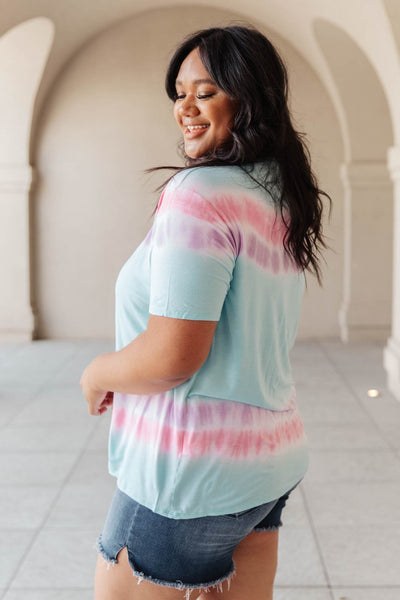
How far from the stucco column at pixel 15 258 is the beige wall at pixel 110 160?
0.67ft

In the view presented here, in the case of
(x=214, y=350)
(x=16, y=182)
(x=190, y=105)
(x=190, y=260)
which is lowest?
(x=214, y=350)

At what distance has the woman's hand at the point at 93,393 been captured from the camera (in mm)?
1310

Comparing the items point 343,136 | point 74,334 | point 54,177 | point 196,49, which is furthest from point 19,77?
point 196,49

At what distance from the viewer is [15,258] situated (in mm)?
8891

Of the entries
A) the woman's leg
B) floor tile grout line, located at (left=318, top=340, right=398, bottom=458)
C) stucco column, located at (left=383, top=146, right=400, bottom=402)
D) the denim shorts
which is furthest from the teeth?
stucco column, located at (left=383, top=146, right=400, bottom=402)

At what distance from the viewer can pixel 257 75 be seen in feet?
4.04

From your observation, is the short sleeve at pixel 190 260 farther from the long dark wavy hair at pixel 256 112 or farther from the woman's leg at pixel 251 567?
the woman's leg at pixel 251 567

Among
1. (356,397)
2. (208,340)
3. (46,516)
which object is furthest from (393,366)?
(208,340)

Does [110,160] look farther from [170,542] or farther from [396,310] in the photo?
[170,542]

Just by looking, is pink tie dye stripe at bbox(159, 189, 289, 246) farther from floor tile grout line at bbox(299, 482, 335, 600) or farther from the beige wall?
the beige wall

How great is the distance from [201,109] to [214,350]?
0.43 metres

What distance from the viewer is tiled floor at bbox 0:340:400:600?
305 centimetres

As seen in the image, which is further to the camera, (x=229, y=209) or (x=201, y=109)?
(x=201, y=109)

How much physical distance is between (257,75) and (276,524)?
884mm
